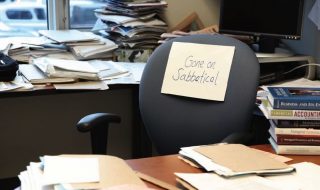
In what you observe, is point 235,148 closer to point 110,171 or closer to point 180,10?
point 110,171

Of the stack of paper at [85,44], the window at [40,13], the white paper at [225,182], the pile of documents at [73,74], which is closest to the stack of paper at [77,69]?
the pile of documents at [73,74]

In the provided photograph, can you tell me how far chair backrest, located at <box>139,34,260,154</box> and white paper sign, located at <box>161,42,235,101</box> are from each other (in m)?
0.02

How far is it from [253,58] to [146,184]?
2.40ft

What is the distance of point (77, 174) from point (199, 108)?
28.0 inches

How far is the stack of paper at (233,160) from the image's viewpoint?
1.07 m

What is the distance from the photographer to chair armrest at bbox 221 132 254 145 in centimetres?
139

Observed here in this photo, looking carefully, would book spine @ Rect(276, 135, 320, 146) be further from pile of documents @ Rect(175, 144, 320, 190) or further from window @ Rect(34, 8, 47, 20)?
window @ Rect(34, 8, 47, 20)

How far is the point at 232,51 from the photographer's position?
1593 millimetres

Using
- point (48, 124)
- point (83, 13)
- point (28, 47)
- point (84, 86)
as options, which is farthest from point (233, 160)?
point (83, 13)

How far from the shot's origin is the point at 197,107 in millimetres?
1595

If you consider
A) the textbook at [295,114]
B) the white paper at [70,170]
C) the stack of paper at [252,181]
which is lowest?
the stack of paper at [252,181]

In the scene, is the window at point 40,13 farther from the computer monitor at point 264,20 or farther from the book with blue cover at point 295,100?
the book with blue cover at point 295,100

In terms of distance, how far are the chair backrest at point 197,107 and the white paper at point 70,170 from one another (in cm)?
62

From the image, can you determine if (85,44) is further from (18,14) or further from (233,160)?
(233,160)
